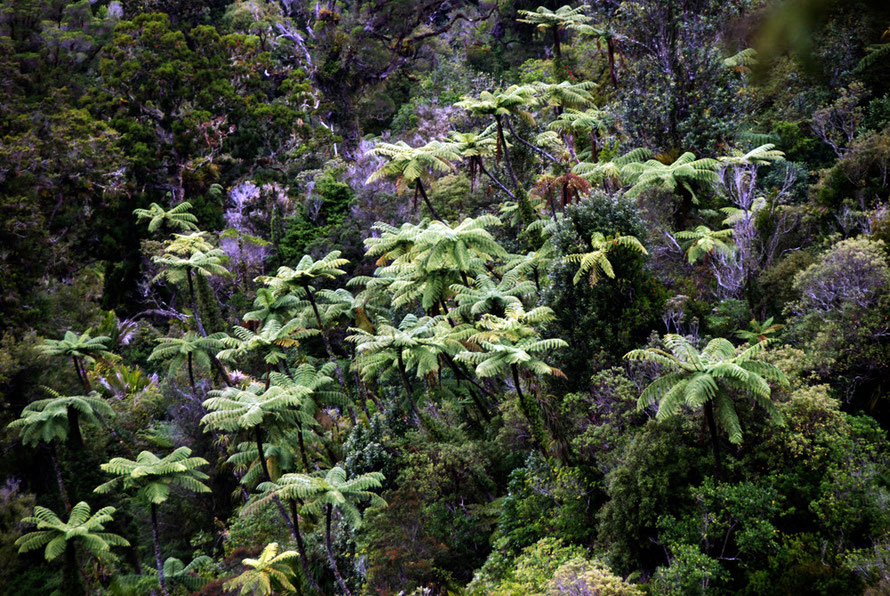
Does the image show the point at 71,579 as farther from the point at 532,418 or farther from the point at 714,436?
the point at 714,436

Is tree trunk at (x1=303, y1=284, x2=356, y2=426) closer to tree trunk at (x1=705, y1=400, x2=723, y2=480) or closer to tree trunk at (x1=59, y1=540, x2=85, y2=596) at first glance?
tree trunk at (x1=59, y1=540, x2=85, y2=596)

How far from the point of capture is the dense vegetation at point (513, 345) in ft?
27.7

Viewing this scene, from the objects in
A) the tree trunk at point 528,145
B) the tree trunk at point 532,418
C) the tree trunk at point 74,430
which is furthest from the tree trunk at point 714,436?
the tree trunk at point 74,430

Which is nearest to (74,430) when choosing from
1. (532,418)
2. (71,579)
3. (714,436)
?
(71,579)

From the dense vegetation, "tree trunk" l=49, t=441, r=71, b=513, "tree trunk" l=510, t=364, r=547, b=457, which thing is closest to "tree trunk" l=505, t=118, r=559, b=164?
the dense vegetation

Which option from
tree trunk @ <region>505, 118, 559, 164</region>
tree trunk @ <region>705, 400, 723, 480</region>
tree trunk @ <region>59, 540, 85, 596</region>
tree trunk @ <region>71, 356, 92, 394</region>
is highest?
tree trunk @ <region>505, 118, 559, 164</region>

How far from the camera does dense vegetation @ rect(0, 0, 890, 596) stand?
8438 mm

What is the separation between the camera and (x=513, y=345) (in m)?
10.7

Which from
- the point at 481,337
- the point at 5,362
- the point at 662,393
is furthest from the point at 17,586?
the point at 662,393

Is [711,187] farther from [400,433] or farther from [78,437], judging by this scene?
[78,437]

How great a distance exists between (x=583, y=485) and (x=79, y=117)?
2953cm

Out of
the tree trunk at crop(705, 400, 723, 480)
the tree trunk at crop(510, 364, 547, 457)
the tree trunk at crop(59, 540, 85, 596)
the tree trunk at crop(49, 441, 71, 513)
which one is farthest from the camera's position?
the tree trunk at crop(49, 441, 71, 513)

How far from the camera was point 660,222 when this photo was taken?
14.7 m

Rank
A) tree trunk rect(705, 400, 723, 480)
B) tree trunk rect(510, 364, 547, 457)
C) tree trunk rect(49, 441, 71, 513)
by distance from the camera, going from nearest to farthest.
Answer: tree trunk rect(705, 400, 723, 480), tree trunk rect(510, 364, 547, 457), tree trunk rect(49, 441, 71, 513)
